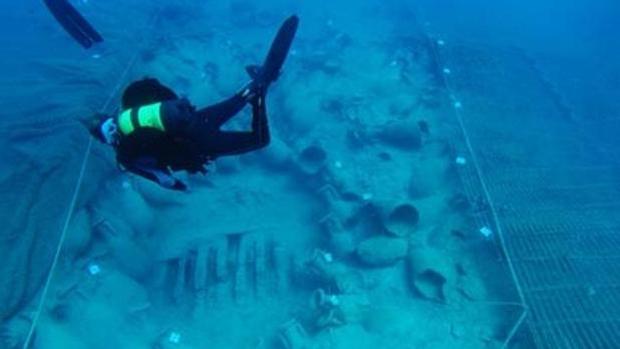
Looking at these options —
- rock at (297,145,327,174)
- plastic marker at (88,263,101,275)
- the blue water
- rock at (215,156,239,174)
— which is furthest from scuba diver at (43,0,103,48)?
plastic marker at (88,263,101,275)

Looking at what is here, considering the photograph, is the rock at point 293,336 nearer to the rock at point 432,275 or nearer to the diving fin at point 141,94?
the rock at point 432,275

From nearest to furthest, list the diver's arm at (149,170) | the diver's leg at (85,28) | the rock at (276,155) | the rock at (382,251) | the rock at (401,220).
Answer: the diver's arm at (149,170) → the rock at (382,251) → the rock at (401,220) → the rock at (276,155) → the diver's leg at (85,28)

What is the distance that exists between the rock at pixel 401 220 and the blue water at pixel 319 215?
3cm

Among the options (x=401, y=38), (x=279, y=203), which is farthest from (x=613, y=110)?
(x=279, y=203)

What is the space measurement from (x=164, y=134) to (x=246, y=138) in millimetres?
853

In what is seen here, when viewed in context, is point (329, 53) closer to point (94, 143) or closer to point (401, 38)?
point (401, 38)

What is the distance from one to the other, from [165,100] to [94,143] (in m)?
4.77

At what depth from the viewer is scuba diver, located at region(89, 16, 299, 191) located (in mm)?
3373

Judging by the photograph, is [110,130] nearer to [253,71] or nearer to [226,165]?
[253,71]

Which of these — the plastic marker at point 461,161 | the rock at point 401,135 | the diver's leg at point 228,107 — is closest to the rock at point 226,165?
the rock at point 401,135

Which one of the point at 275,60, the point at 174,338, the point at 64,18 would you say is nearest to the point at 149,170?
the point at 275,60

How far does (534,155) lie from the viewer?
10.0 meters

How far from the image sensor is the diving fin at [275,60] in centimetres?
440

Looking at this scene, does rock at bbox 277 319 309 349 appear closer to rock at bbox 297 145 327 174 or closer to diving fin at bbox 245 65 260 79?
rock at bbox 297 145 327 174
